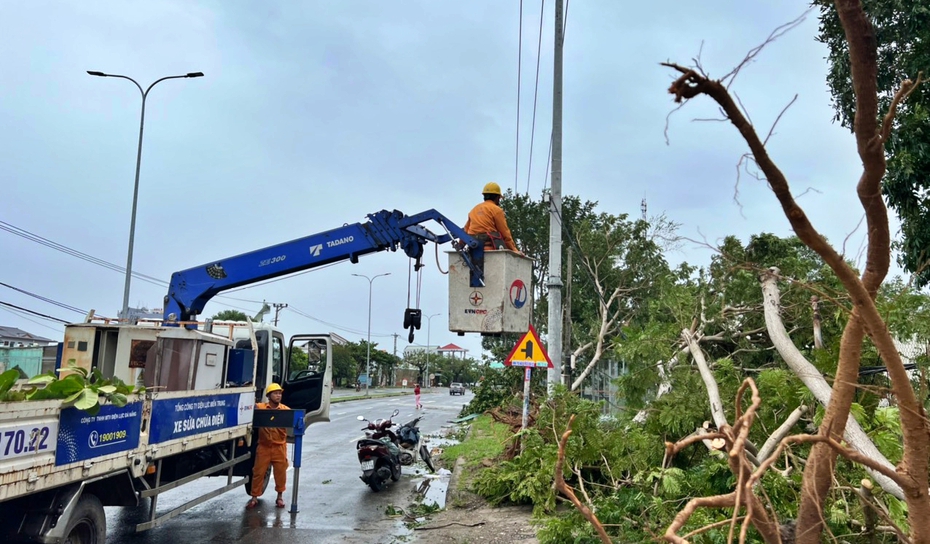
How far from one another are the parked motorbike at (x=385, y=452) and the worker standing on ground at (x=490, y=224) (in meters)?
4.56

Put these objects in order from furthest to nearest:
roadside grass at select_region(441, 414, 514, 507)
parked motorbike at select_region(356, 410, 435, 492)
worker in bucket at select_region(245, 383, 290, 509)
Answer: parked motorbike at select_region(356, 410, 435, 492) → roadside grass at select_region(441, 414, 514, 507) → worker in bucket at select_region(245, 383, 290, 509)

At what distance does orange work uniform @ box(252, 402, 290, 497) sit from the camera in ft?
31.4

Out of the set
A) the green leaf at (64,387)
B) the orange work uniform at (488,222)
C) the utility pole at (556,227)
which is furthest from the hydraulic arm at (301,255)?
the green leaf at (64,387)

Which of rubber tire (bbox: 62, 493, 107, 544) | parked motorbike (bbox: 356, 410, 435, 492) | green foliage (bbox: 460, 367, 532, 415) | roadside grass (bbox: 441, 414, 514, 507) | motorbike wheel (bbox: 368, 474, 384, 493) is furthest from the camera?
green foliage (bbox: 460, 367, 532, 415)

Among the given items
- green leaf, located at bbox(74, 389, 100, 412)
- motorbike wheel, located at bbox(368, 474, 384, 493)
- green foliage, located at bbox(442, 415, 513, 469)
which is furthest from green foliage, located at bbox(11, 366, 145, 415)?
green foliage, located at bbox(442, 415, 513, 469)

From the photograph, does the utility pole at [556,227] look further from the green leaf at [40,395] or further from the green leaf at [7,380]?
the green leaf at [7,380]

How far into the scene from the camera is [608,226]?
2139cm

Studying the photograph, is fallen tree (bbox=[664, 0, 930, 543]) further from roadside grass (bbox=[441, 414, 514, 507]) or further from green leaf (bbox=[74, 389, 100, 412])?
roadside grass (bbox=[441, 414, 514, 507])

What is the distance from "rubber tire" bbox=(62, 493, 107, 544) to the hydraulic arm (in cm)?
467

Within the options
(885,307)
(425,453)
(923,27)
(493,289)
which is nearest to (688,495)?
(885,307)

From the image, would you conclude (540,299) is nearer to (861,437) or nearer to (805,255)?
(805,255)

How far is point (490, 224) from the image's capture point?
27.8 feet

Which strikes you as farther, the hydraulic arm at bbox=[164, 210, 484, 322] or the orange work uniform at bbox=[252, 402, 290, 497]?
the hydraulic arm at bbox=[164, 210, 484, 322]

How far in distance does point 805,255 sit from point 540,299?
42.5 ft
